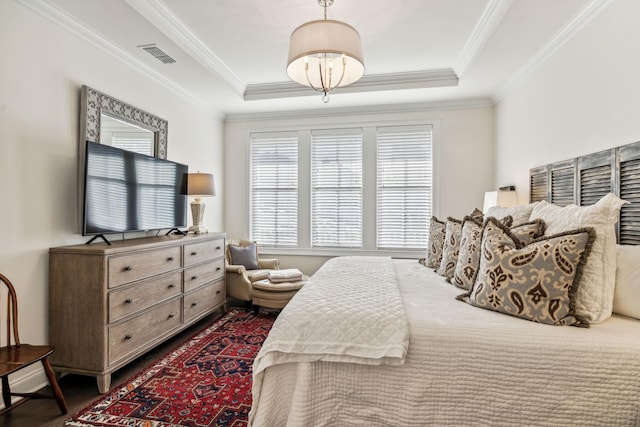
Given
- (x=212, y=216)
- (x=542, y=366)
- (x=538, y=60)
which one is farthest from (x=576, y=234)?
(x=212, y=216)

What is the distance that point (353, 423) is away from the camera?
56.8 inches

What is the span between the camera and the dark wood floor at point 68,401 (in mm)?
1906

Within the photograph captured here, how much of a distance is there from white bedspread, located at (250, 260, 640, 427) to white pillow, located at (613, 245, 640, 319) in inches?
2.3

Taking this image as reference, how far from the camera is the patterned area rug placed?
190cm

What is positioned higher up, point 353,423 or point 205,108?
point 205,108

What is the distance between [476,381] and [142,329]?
2.36 meters

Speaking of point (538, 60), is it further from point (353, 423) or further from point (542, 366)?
point (353, 423)

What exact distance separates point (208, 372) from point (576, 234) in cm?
249

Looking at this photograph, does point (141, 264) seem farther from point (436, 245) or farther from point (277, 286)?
point (436, 245)

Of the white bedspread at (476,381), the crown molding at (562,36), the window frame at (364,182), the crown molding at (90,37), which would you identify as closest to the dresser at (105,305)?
the white bedspread at (476,381)

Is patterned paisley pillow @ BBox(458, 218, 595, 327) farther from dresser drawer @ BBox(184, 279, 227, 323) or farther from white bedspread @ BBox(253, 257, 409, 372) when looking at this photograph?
dresser drawer @ BBox(184, 279, 227, 323)

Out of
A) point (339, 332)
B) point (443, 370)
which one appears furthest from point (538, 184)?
point (339, 332)

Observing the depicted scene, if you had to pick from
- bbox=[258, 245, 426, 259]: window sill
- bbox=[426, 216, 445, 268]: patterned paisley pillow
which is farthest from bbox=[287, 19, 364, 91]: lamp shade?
bbox=[258, 245, 426, 259]: window sill

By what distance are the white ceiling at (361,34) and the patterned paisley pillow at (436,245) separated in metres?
1.68
